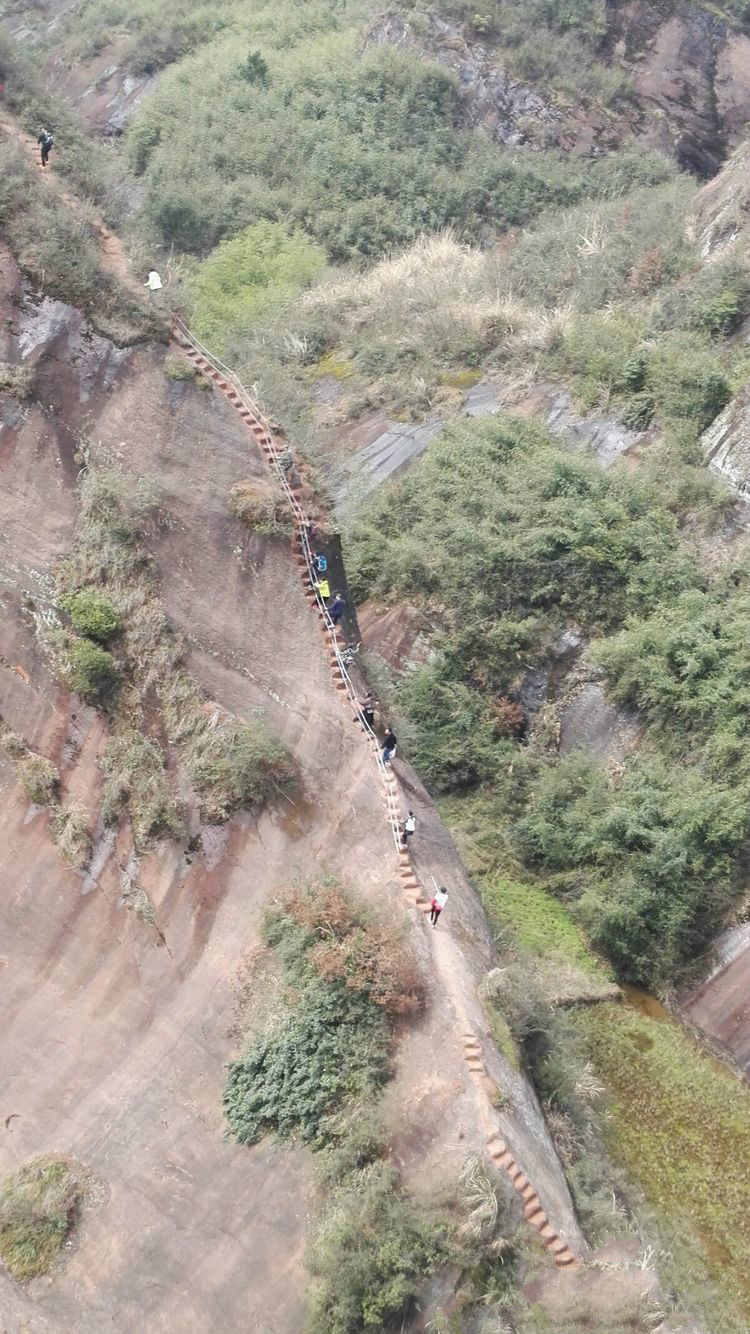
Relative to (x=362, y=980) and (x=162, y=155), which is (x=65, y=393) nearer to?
(x=362, y=980)

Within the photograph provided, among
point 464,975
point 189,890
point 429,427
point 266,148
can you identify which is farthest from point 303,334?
point 464,975

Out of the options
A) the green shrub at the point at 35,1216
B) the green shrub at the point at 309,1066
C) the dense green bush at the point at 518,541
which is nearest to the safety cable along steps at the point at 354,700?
the green shrub at the point at 309,1066

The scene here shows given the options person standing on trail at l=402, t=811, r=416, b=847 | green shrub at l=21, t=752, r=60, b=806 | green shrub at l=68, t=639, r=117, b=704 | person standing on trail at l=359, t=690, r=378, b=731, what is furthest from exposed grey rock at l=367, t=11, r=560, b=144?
person standing on trail at l=402, t=811, r=416, b=847

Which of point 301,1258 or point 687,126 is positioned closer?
point 301,1258

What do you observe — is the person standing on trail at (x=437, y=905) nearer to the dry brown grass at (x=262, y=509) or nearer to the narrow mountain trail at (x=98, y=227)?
the dry brown grass at (x=262, y=509)

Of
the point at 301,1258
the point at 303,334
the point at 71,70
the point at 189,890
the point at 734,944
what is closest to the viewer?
the point at 301,1258

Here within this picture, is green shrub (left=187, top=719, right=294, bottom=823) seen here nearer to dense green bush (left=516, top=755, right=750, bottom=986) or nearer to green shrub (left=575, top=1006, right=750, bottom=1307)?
dense green bush (left=516, top=755, right=750, bottom=986)
